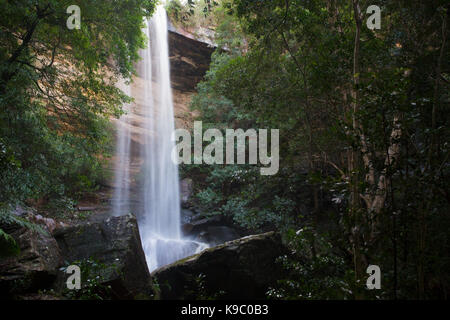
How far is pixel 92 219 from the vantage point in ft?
33.5

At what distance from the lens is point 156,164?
14398 millimetres

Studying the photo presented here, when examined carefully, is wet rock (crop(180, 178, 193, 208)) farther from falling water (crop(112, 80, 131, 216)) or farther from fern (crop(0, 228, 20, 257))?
fern (crop(0, 228, 20, 257))

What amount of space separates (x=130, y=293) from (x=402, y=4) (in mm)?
6341

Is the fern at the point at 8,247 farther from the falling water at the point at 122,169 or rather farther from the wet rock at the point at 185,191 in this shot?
the wet rock at the point at 185,191

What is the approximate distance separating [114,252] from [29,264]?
1245 millimetres

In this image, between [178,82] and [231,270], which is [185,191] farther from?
[178,82]

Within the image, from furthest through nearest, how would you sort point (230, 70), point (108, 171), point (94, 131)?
point (108, 171), point (230, 70), point (94, 131)

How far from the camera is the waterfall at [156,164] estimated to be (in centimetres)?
1027

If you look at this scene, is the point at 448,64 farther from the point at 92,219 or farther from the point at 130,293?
the point at 92,219

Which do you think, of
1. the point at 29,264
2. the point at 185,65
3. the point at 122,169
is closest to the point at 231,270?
the point at 29,264

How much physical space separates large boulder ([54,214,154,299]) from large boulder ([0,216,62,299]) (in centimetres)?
21

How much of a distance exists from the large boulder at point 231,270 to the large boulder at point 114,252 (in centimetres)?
120
